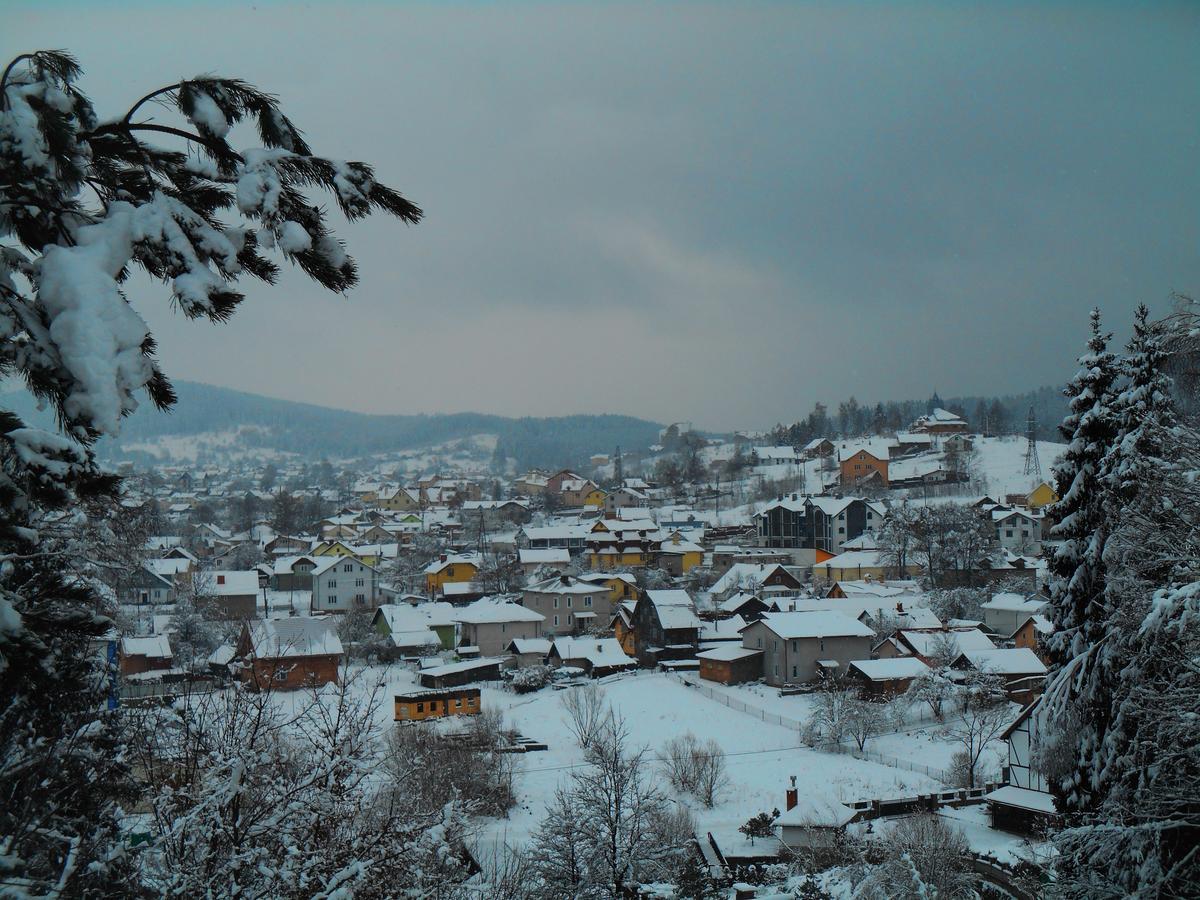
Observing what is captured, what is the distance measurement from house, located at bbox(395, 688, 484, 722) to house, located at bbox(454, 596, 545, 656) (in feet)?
26.8

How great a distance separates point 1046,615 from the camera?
12.3 m

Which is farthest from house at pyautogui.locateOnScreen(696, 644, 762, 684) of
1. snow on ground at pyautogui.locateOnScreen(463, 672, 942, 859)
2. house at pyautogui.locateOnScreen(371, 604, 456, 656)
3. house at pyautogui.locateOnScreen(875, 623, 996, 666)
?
house at pyautogui.locateOnScreen(371, 604, 456, 656)

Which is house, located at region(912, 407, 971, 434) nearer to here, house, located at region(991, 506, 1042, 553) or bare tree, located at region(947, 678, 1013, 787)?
house, located at region(991, 506, 1042, 553)

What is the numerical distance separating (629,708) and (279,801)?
929 inches

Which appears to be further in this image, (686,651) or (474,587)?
(474,587)

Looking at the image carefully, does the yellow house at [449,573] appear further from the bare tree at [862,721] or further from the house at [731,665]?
the bare tree at [862,721]

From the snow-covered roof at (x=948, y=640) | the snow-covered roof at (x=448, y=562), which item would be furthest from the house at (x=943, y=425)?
the snow-covered roof at (x=948, y=640)

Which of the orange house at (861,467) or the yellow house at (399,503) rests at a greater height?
the orange house at (861,467)

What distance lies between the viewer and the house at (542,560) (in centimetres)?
5081

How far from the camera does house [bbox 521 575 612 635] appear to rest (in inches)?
1606

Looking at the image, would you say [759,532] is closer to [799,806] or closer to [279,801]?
[799,806]

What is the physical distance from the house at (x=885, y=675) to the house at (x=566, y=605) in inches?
602

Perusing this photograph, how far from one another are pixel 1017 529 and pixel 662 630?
29315mm

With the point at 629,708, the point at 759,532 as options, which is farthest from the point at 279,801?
the point at 759,532
